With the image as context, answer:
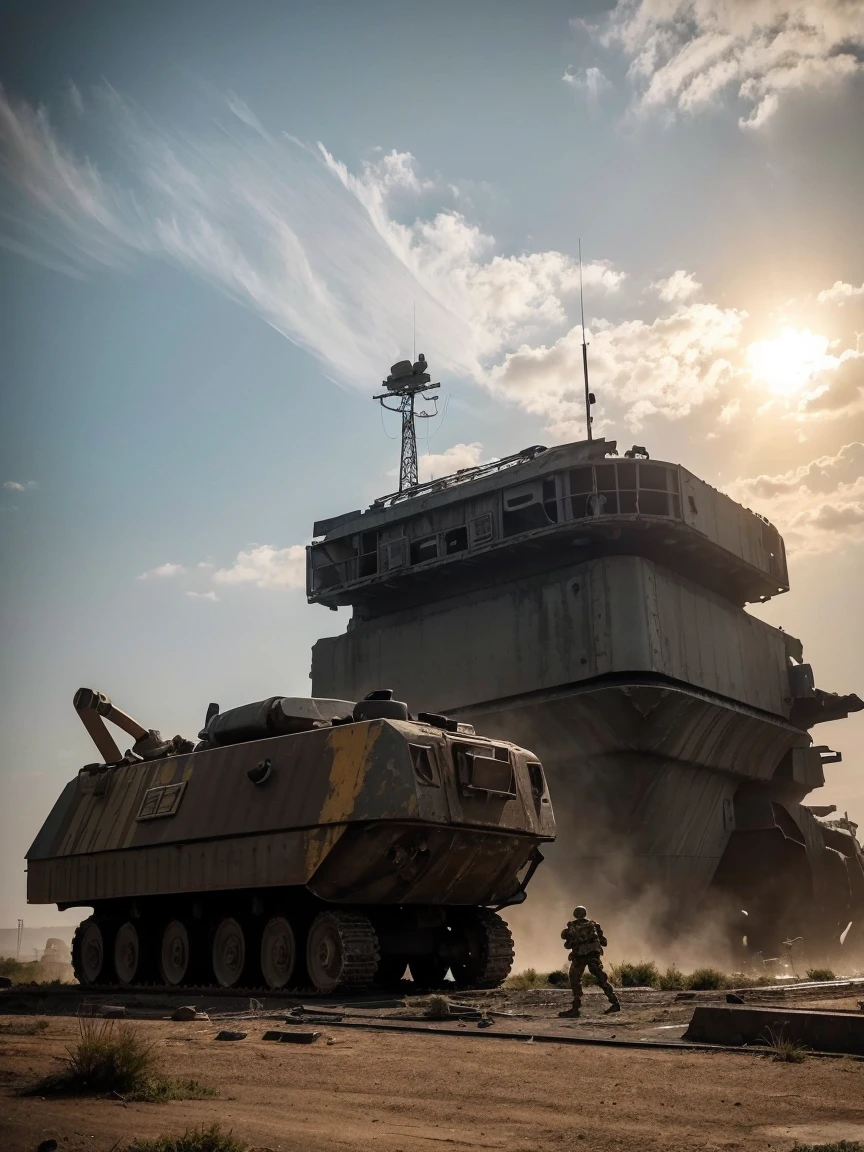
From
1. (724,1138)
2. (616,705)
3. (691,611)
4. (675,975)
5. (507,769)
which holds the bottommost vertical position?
(724,1138)

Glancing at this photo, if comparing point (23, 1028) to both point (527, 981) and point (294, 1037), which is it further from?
point (527, 981)

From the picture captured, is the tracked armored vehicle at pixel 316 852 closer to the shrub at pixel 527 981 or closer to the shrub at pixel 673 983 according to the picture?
the shrub at pixel 527 981

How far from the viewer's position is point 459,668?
3697 cm

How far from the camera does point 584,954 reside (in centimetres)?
1474

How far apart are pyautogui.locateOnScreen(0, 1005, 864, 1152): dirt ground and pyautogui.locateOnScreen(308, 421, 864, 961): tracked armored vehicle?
2227 centimetres

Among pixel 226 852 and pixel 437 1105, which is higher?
pixel 226 852

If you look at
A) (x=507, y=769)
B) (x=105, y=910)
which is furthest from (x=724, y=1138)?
(x=105, y=910)

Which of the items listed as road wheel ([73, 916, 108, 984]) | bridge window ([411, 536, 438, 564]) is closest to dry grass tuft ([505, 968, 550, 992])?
road wheel ([73, 916, 108, 984])

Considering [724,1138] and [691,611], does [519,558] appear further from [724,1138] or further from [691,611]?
[724,1138]

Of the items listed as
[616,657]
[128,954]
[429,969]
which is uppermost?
[616,657]

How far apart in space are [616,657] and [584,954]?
18278 mm

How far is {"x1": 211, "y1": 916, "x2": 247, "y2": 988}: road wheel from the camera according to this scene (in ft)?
60.8

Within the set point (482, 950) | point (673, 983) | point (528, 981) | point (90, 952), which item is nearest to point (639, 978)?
point (673, 983)

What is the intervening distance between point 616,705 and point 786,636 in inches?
545
